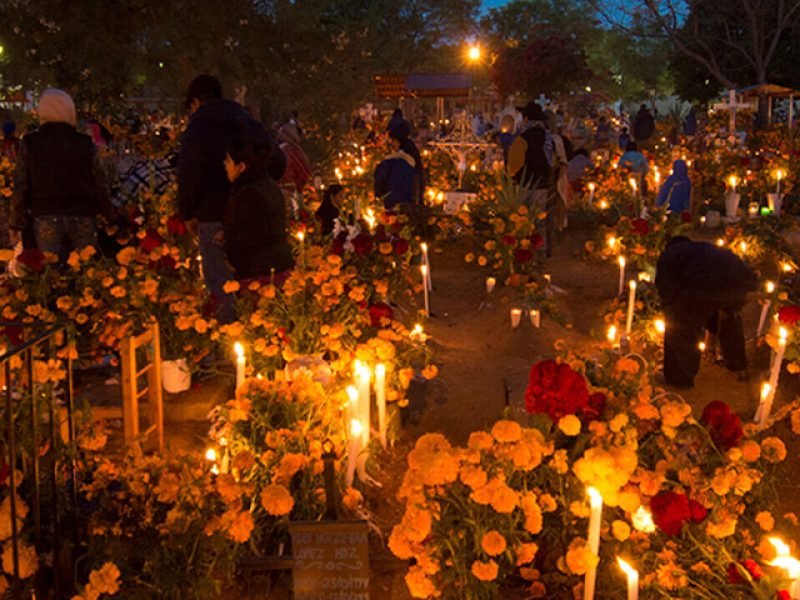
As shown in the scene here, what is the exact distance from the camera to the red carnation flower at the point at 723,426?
10.7 feet

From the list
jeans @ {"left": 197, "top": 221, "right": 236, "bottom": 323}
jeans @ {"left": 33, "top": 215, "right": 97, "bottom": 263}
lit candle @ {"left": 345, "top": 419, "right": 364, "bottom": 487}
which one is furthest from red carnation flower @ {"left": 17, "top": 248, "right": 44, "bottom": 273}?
lit candle @ {"left": 345, "top": 419, "right": 364, "bottom": 487}

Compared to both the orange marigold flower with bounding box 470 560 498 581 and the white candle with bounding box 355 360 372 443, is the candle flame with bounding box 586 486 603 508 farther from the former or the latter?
the white candle with bounding box 355 360 372 443

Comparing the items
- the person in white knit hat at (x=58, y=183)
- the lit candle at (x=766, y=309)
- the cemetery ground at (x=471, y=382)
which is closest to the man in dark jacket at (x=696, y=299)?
the cemetery ground at (x=471, y=382)

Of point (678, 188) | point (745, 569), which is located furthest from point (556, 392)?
point (678, 188)

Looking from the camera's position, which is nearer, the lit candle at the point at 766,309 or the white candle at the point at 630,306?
the lit candle at the point at 766,309

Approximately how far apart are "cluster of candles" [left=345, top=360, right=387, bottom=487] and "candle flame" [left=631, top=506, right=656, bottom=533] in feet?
4.06

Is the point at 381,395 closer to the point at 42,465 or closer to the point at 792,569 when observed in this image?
the point at 42,465

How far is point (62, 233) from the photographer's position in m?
5.66

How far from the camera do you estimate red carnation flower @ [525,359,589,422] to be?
3.25 metres

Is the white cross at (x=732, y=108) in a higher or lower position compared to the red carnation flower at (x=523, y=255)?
higher

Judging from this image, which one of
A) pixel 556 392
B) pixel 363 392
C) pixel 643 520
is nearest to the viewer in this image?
pixel 643 520

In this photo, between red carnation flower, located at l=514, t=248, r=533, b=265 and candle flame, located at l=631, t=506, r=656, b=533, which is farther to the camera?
red carnation flower, located at l=514, t=248, r=533, b=265

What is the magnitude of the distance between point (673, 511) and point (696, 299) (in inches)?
121

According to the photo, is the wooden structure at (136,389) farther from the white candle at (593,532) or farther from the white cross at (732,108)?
the white cross at (732,108)
